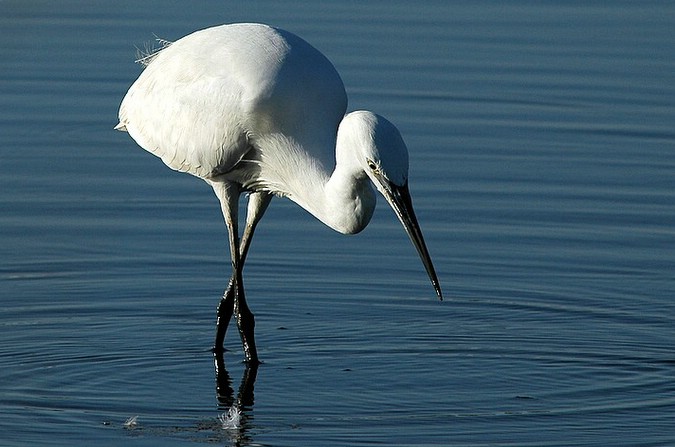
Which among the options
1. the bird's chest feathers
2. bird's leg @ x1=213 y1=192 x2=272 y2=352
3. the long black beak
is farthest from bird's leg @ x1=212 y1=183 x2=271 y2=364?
the long black beak

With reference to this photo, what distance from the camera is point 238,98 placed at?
321 inches

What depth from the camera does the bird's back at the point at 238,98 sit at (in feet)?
26.6

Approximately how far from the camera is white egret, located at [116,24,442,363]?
26.2 feet

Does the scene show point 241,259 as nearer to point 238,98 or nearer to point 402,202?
point 238,98

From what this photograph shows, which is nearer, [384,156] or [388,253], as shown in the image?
[384,156]

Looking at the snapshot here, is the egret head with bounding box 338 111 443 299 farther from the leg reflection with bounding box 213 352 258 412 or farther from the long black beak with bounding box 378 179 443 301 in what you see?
the leg reflection with bounding box 213 352 258 412

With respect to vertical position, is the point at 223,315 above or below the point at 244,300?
below

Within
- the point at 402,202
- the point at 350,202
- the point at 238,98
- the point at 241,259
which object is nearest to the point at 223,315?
the point at 241,259

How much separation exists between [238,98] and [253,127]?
187 millimetres

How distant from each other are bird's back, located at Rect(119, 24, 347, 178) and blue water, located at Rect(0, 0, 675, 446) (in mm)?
912

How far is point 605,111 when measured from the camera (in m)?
12.8

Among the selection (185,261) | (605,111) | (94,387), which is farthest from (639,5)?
(94,387)

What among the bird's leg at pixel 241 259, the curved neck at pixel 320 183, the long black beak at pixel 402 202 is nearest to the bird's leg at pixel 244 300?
the bird's leg at pixel 241 259

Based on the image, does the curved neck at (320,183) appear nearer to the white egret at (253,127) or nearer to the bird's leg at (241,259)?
the white egret at (253,127)
